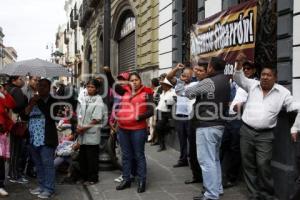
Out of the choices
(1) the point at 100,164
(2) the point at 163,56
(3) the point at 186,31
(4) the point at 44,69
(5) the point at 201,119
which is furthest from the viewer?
(2) the point at 163,56

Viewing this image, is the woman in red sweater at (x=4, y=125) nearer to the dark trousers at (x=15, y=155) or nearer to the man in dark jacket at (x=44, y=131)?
the man in dark jacket at (x=44, y=131)

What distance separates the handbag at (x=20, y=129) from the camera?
720cm

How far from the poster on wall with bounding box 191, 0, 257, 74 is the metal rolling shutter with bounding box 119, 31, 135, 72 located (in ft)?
29.0

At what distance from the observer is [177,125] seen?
29.4 feet

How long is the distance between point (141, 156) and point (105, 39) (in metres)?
2.80

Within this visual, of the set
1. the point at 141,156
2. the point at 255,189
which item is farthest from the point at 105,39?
the point at 255,189

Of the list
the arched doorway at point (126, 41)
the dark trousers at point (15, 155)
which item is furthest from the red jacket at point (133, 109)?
the arched doorway at point (126, 41)

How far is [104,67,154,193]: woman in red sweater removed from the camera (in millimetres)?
6695

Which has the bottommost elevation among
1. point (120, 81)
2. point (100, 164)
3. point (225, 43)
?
point (100, 164)

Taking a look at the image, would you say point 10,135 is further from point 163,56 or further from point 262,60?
point 163,56

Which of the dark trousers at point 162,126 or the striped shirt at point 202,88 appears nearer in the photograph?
the striped shirt at point 202,88

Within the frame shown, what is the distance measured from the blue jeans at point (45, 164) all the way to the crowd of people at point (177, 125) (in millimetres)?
14

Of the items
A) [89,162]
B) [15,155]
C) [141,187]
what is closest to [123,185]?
[141,187]

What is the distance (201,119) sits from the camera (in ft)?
19.3
